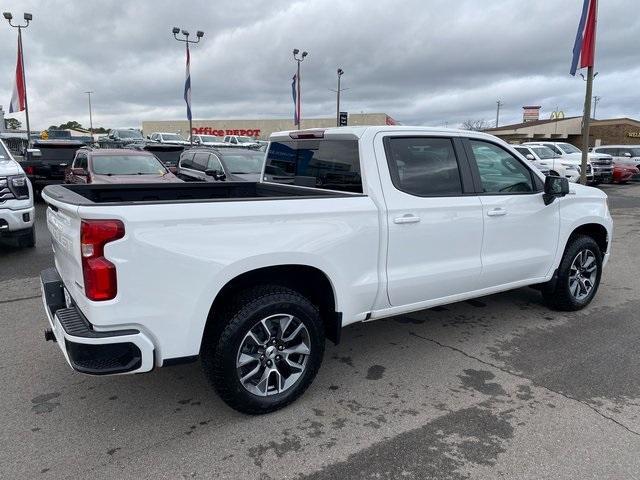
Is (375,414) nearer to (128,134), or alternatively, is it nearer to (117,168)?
(117,168)

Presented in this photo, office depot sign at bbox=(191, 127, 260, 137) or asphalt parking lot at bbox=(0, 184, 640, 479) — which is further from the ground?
office depot sign at bbox=(191, 127, 260, 137)

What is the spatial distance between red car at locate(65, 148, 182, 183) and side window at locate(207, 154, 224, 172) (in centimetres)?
105

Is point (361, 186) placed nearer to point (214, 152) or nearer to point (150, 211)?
point (150, 211)

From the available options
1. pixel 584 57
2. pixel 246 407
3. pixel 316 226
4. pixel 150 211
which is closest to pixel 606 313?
pixel 316 226

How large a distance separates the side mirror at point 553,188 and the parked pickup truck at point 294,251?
15 millimetres

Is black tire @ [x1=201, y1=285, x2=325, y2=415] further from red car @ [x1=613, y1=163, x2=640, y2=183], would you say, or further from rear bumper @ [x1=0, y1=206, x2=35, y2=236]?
red car @ [x1=613, y1=163, x2=640, y2=183]

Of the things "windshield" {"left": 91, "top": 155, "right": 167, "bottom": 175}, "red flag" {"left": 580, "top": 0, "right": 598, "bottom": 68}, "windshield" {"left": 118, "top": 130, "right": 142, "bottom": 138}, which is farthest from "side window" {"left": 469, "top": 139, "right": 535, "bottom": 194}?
"windshield" {"left": 118, "top": 130, "right": 142, "bottom": 138}

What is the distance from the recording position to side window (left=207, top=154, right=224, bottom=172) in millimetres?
11496

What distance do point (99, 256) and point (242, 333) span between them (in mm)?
919

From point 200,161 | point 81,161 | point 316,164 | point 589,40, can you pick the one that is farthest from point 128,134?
point 316,164

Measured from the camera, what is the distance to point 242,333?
9.96ft

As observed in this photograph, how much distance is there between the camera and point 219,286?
2910mm

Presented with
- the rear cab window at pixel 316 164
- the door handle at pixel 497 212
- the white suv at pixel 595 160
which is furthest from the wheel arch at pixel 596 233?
the white suv at pixel 595 160

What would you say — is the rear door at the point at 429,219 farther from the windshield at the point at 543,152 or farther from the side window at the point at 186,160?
the windshield at the point at 543,152
